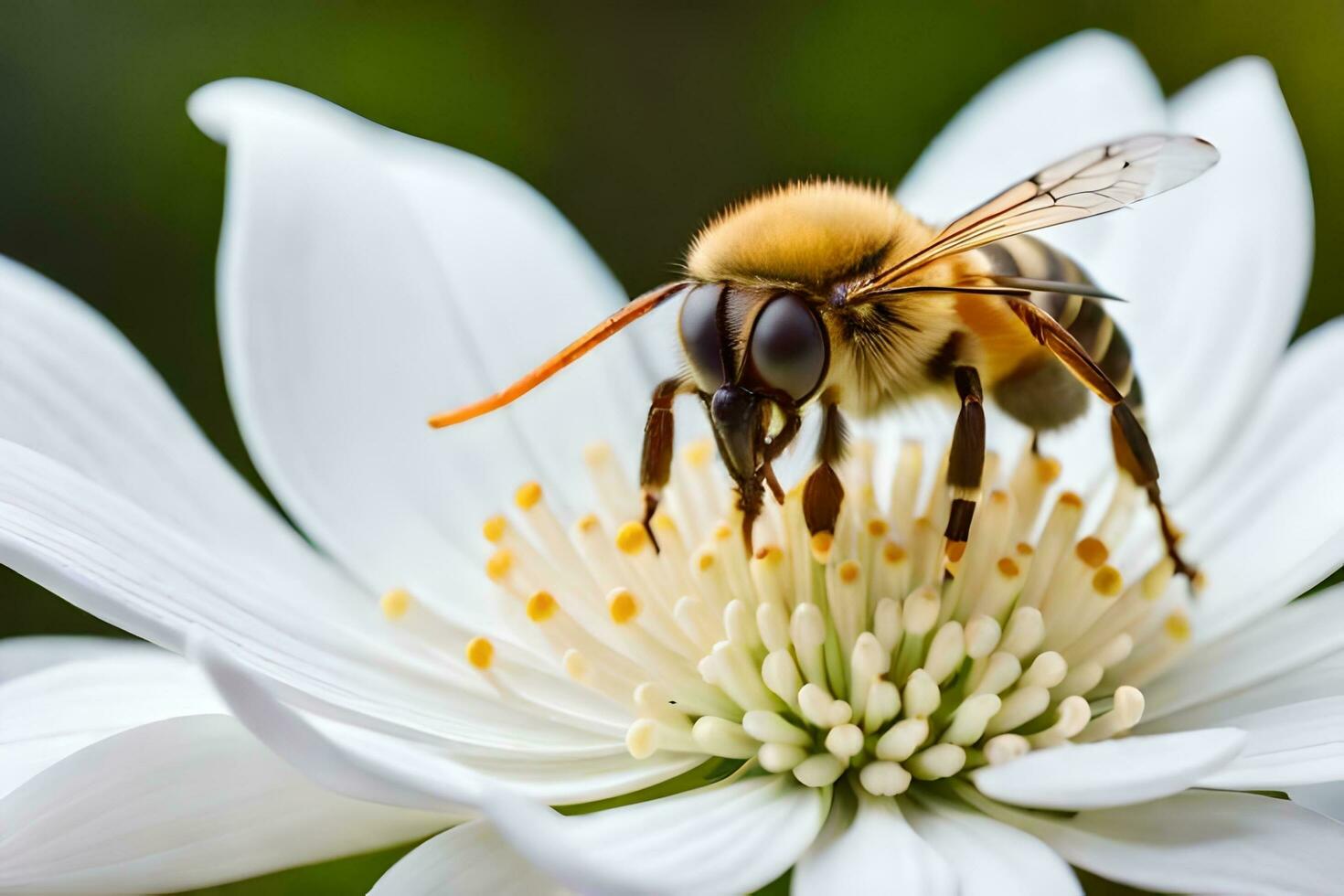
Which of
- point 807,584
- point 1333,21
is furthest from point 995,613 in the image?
point 1333,21

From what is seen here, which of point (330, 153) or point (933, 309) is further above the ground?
point (330, 153)

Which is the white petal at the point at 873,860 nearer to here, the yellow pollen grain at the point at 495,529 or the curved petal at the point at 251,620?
the curved petal at the point at 251,620

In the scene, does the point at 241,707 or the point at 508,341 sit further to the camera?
the point at 508,341

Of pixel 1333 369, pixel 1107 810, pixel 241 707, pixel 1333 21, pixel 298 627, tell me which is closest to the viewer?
pixel 241 707

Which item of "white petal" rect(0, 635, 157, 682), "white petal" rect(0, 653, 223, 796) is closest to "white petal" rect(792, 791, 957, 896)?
"white petal" rect(0, 653, 223, 796)

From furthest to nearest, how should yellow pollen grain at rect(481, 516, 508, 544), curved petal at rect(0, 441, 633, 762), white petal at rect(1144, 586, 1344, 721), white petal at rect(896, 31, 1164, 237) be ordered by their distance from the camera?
1. white petal at rect(896, 31, 1164, 237)
2. yellow pollen grain at rect(481, 516, 508, 544)
3. white petal at rect(1144, 586, 1344, 721)
4. curved petal at rect(0, 441, 633, 762)

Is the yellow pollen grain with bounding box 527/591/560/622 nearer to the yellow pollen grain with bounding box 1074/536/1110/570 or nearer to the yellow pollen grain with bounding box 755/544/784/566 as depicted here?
the yellow pollen grain with bounding box 755/544/784/566

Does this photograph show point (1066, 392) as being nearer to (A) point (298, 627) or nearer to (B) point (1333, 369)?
(B) point (1333, 369)
